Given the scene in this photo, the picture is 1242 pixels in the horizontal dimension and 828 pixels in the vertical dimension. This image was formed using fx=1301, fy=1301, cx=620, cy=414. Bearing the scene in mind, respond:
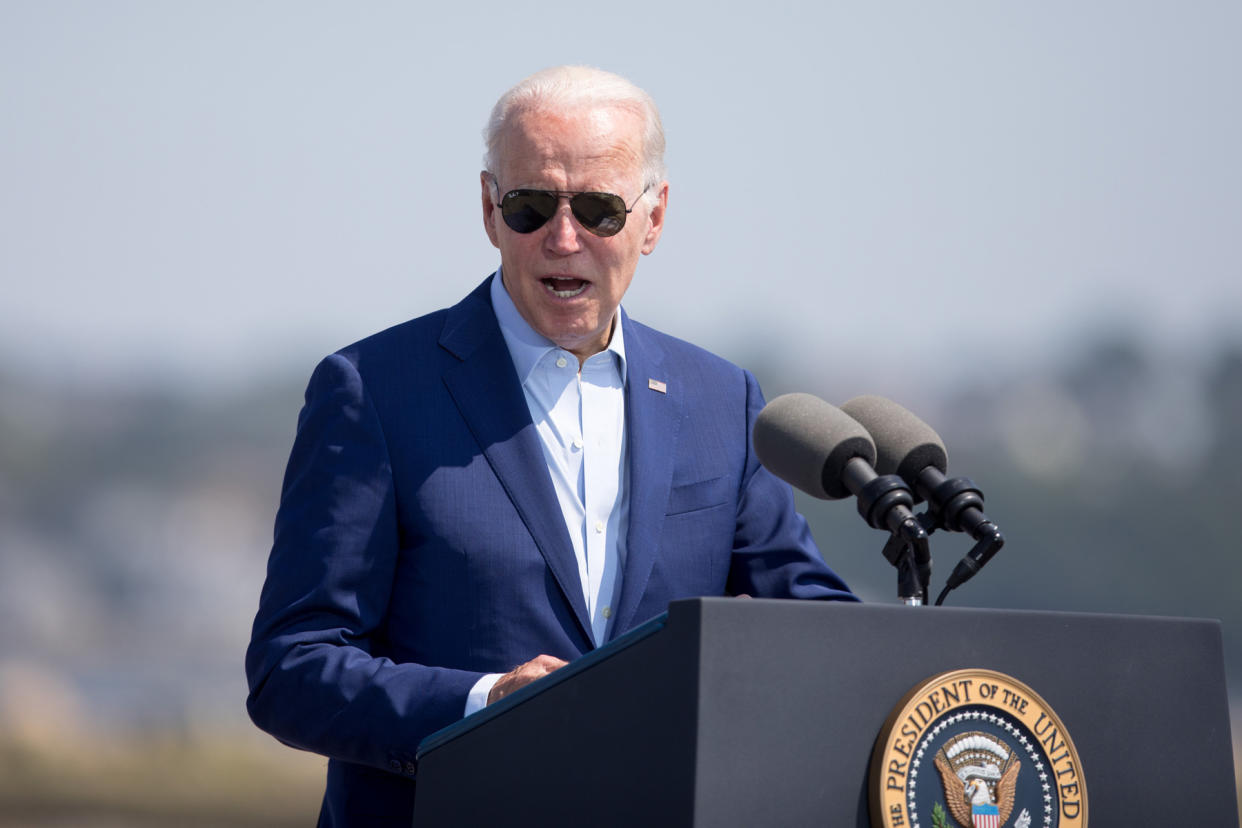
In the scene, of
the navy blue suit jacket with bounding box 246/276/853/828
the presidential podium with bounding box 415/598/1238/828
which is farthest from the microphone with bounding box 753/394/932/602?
the navy blue suit jacket with bounding box 246/276/853/828

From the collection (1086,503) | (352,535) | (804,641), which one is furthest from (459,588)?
(1086,503)

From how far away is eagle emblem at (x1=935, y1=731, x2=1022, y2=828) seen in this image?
1111mm

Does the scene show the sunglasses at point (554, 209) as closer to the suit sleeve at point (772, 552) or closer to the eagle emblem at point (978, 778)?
the suit sleeve at point (772, 552)

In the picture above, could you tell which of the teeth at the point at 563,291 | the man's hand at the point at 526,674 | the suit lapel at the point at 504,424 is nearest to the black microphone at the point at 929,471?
the man's hand at the point at 526,674

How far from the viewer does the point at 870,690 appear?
112 centimetres

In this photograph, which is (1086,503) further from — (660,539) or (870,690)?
(870,690)

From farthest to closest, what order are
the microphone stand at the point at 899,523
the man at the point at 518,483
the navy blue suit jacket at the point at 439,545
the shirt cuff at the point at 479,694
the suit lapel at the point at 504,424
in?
the suit lapel at the point at 504,424
the man at the point at 518,483
the navy blue suit jacket at the point at 439,545
the shirt cuff at the point at 479,694
the microphone stand at the point at 899,523

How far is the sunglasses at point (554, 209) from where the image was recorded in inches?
76.9

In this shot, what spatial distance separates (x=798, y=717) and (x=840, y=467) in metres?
0.34

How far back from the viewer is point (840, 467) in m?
1.36

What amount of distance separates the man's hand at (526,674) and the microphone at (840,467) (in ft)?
1.07

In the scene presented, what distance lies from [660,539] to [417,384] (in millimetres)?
436

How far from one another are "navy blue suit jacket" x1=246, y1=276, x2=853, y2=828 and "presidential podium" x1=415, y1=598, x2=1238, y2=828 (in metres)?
0.34

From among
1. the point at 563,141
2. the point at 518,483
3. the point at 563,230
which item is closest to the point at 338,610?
the point at 518,483
